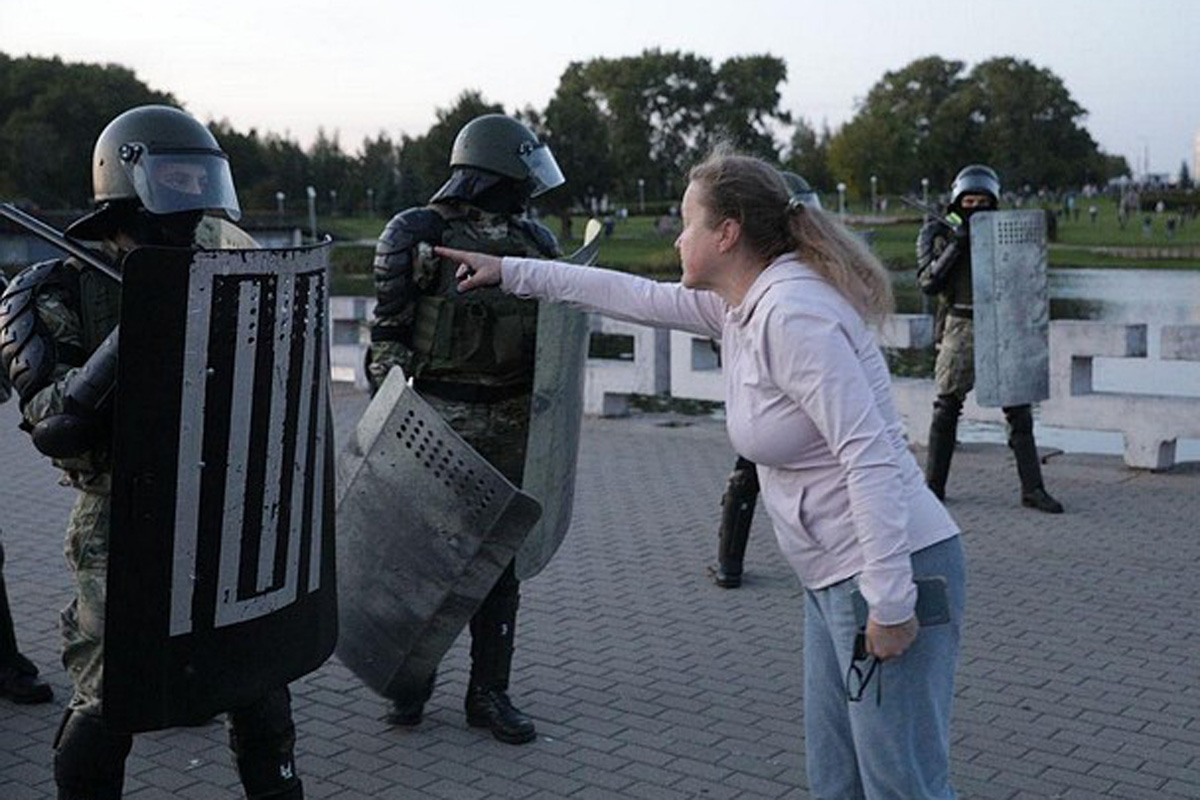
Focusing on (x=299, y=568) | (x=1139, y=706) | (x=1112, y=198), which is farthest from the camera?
(x=1112, y=198)

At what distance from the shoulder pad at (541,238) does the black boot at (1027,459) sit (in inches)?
175

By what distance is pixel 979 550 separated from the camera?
8.16 m

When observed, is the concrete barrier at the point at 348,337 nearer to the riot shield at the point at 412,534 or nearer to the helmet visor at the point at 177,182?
the riot shield at the point at 412,534

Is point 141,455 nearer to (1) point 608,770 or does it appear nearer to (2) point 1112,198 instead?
(1) point 608,770

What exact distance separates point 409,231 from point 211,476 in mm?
2156

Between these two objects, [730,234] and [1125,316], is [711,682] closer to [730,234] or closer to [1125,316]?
[730,234]

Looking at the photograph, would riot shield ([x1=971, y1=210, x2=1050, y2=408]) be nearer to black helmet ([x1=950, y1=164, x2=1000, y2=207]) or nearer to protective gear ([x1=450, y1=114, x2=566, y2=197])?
black helmet ([x1=950, y1=164, x2=1000, y2=207])

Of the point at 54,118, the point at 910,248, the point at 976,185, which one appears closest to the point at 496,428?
the point at 976,185

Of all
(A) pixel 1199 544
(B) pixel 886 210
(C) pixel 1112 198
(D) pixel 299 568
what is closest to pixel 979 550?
(A) pixel 1199 544

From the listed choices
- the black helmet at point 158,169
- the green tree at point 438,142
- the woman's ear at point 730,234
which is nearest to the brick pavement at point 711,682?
the black helmet at point 158,169

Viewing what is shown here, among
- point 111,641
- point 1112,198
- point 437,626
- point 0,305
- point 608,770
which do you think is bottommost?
point 608,770

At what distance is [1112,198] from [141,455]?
9952 centimetres

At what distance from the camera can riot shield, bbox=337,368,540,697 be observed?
478 cm

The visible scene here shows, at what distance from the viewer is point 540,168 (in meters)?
5.34
